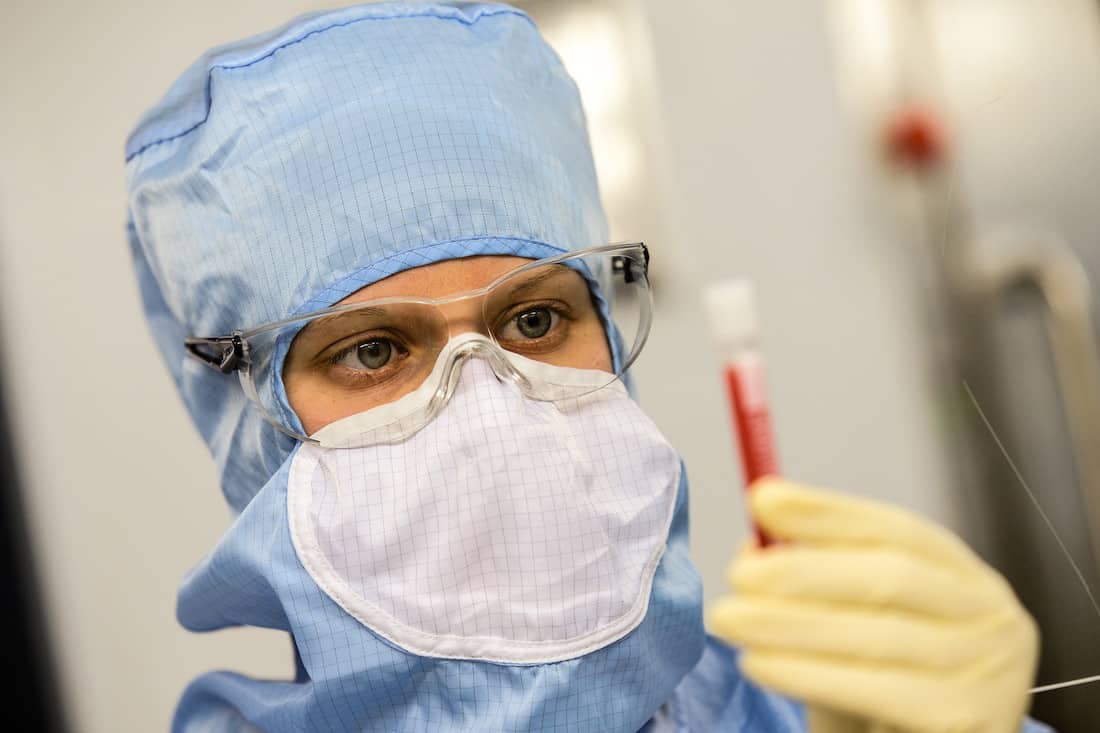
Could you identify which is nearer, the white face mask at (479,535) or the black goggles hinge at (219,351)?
the white face mask at (479,535)

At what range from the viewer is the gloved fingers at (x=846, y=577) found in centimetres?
71

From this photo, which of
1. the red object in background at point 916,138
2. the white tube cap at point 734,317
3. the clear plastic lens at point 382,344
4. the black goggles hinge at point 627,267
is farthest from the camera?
the red object in background at point 916,138

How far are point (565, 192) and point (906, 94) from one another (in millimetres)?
642

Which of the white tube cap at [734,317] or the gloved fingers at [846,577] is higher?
the white tube cap at [734,317]

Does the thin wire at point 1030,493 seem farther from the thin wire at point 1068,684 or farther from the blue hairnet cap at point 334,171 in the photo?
the blue hairnet cap at point 334,171

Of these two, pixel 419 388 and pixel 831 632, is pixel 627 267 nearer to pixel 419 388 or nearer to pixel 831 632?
pixel 419 388

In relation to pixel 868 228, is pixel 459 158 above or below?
above

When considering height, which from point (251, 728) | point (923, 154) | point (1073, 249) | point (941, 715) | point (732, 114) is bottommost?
point (251, 728)

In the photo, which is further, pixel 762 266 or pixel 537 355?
pixel 762 266

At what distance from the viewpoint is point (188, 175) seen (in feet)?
3.89

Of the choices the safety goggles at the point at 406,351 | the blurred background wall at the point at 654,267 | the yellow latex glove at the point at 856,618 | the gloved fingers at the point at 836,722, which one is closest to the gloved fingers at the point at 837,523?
the yellow latex glove at the point at 856,618

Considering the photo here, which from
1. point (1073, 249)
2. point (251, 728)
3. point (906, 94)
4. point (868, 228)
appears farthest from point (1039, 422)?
point (251, 728)

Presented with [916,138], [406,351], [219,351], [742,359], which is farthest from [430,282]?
[916,138]

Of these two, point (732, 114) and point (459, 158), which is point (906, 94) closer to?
point (732, 114)
